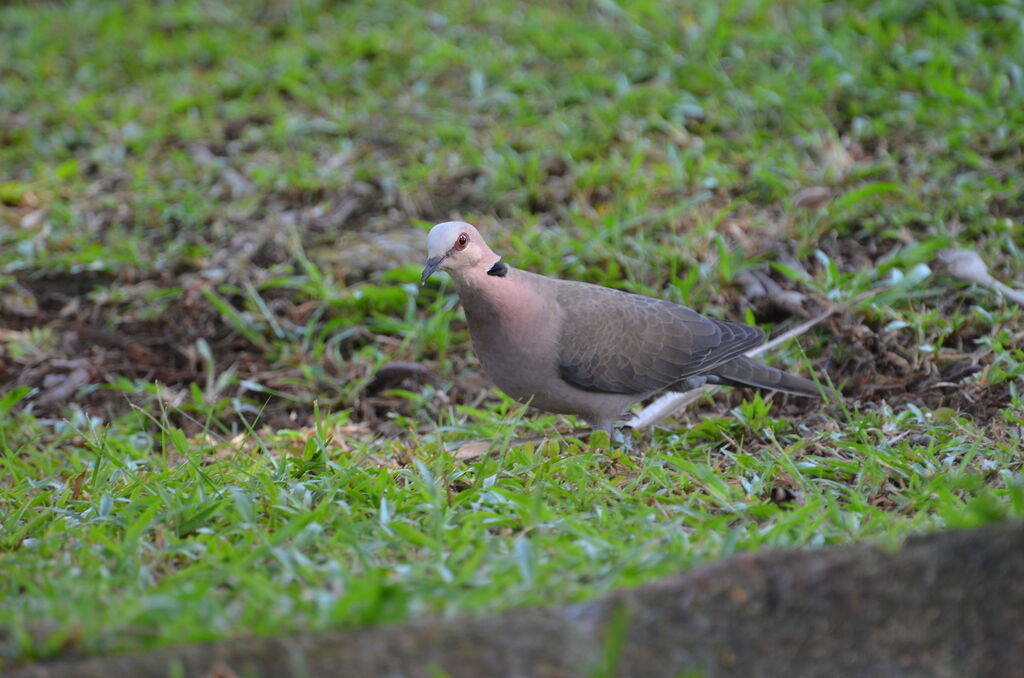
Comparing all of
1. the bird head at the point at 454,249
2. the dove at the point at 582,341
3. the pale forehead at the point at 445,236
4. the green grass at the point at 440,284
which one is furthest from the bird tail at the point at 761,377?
the pale forehead at the point at 445,236

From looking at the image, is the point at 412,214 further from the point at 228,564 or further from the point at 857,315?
the point at 228,564

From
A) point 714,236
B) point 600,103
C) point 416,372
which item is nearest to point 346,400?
point 416,372

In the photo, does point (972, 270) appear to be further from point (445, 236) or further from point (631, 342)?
point (445, 236)

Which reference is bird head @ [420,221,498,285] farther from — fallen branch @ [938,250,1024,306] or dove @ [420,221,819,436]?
fallen branch @ [938,250,1024,306]

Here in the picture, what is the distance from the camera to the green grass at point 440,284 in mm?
2920

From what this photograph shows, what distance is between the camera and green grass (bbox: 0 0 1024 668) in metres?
2.92

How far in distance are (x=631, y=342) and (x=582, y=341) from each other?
212mm

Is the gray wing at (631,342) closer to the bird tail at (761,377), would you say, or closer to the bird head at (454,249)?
the bird tail at (761,377)

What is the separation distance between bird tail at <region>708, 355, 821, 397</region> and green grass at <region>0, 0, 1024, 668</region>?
0.34 ft

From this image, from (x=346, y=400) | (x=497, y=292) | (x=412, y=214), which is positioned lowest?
(x=346, y=400)

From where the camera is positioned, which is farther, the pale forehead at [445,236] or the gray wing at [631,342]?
the gray wing at [631,342]

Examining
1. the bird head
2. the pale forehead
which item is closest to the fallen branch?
the bird head

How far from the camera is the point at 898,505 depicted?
337 cm

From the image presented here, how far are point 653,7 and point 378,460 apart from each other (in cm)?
459
